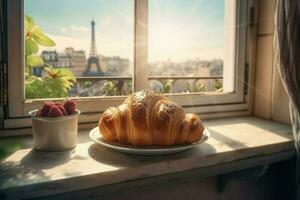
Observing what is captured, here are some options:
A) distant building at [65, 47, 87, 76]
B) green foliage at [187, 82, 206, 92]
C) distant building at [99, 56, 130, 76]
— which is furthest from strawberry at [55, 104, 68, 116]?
green foliage at [187, 82, 206, 92]

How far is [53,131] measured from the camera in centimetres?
69

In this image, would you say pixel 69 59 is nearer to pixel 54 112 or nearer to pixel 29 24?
pixel 29 24

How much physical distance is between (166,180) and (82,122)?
0.37 meters

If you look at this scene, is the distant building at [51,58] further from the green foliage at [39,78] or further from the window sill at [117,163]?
the window sill at [117,163]

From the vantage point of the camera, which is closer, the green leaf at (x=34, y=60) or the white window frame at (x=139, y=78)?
the white window frame at (x=139, y=78)

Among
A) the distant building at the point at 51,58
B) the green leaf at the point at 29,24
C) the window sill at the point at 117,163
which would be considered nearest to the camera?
the window sill at the point at 117,163

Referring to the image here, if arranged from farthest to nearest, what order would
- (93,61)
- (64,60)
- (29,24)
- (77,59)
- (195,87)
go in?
(195,87)
(93,61)
(77,59)
(64,60)
(29,24)

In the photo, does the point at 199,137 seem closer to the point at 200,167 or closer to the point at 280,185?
the point at 200,167

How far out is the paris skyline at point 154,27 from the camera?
3.69 ft

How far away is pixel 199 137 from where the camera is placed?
734 mm

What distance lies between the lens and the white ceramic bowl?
69 centimetres

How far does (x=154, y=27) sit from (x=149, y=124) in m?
0.51

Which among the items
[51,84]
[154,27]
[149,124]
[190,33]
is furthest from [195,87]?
[149,124]

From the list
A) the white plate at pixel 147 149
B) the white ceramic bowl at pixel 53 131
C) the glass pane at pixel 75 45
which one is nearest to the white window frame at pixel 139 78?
the glass pane at pixel 75 45
